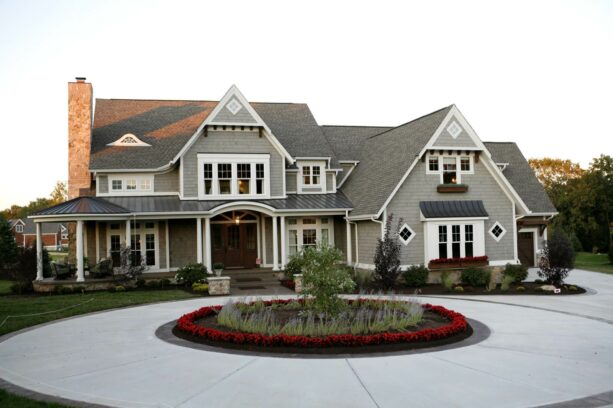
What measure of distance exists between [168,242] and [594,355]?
765 inches

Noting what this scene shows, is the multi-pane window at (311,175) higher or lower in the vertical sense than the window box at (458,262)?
higher

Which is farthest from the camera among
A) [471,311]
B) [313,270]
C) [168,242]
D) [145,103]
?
[145,103]

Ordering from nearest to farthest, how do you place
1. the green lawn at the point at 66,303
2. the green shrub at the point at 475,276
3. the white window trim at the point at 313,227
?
the green lawn at the point at 66,303
the green shrub at the point at 475,276
the white window trim at the point at 313,227

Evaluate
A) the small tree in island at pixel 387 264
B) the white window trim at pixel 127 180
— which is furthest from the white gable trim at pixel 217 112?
the small tree in island at pixel 387 264

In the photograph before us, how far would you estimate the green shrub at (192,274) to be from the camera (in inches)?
869

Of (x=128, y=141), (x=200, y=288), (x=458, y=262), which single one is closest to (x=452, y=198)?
(x=458, y=262)

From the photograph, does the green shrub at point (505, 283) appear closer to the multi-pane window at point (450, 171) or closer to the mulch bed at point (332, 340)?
the multi-pane window at point (450, 171)

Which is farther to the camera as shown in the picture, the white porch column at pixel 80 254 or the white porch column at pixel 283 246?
the white porch column at pixel 283 246

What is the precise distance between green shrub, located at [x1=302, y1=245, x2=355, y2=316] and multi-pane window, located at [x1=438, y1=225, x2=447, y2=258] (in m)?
12.3

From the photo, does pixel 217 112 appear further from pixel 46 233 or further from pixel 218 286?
pixel 46 233

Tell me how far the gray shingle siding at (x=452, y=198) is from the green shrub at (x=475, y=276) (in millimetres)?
1951

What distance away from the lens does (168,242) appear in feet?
83.3

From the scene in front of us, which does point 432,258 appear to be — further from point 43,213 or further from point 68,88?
point 68,88

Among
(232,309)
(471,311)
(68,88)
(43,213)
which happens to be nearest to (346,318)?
(232,309)
